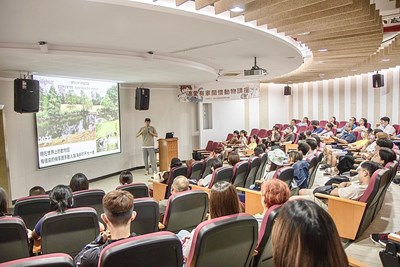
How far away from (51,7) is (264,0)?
6.87ft

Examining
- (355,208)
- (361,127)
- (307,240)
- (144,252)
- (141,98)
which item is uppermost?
(141,98)

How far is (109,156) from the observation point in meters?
9.25

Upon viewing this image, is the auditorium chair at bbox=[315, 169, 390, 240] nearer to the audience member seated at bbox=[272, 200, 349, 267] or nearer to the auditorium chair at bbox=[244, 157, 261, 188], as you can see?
the auditorium chair at bbox=[244, 157, 261, 188]

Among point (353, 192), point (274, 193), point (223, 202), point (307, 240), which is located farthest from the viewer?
point (353, 192)

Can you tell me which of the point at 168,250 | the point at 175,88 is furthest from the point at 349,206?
the point at 175,88

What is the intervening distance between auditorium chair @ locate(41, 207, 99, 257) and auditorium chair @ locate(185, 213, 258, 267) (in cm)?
111

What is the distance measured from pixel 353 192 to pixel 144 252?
11.1 ft

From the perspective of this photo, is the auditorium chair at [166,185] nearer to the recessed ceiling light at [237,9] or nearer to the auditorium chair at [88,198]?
the auditorium chair at [88,198]

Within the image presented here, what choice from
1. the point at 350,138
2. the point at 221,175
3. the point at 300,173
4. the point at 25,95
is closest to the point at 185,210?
the point at 221,175

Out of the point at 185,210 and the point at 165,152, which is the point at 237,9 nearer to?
the point at 185,210

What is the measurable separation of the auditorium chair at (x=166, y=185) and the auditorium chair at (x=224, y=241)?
10.8 feet

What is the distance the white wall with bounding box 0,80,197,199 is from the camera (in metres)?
6.82

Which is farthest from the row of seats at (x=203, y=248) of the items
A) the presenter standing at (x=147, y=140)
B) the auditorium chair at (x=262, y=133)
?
the auditorium chair at (x=262, y=133)

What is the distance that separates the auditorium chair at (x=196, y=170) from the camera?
590 cm
